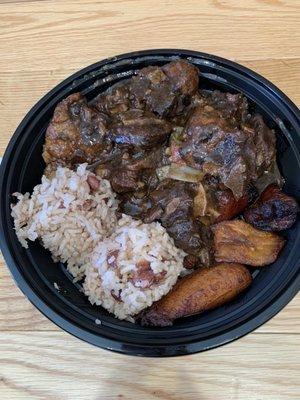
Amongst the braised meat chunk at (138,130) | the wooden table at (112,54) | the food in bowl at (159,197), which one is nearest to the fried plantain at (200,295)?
the food in bowl at (159,197)

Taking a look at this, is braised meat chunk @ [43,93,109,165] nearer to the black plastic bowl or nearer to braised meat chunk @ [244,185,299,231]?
the black plastic bowl

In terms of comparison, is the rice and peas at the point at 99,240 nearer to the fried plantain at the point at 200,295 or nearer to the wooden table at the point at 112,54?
the fried plantain at the point at 200,295

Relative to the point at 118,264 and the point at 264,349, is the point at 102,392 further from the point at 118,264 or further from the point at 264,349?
the point at 264,349

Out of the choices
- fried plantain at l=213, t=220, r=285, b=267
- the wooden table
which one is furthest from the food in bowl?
the wooden table

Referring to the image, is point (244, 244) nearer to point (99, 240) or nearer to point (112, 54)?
point (99, 240)

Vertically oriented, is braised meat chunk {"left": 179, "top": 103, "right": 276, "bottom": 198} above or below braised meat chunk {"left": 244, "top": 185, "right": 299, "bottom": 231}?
above

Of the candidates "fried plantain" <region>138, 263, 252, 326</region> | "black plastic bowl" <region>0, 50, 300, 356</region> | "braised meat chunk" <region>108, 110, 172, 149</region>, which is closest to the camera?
"black plastic bowl" <region>0, 50, 300, 356</region>

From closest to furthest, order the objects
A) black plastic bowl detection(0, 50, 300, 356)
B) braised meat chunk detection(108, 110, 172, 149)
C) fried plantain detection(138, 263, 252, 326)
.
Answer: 1. black plastic bowl detection(0, 50, 300, 356)
2. fried plantain detection(138, 263, 252, 326)
3. braised meat chunk detection(108, 110, 172, 149)

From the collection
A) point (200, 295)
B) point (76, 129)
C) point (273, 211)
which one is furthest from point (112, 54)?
point (200, 295)
